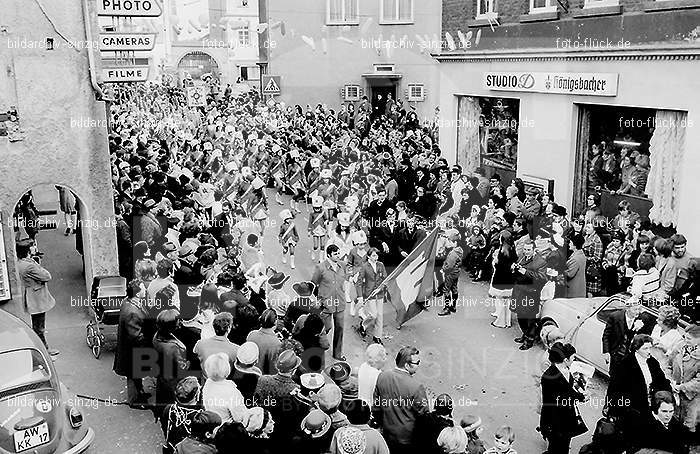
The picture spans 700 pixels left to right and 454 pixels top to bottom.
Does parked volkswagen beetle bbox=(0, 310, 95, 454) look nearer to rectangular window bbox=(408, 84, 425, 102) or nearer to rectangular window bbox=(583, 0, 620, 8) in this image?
rectangular window bbox=(583, 0, 620, 8)

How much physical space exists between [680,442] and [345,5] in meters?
27.8

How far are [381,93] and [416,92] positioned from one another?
5.53 ft

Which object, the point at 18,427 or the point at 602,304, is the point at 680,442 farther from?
the point at 18,427

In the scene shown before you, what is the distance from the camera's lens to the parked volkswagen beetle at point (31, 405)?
21.4 feet

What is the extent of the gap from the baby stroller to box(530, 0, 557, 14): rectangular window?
1113 centimetres

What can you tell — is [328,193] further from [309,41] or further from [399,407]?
[309,41]

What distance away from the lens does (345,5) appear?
31406mm

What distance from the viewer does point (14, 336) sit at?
7.23 meters

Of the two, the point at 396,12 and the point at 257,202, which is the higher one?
the point at 396,12

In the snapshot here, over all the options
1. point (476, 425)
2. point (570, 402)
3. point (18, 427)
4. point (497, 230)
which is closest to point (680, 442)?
point (570, 402)

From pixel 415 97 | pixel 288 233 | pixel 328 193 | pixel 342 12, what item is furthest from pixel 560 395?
pixel 342 12

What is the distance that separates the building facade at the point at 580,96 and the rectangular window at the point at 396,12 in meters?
11.4

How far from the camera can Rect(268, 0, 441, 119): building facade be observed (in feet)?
104

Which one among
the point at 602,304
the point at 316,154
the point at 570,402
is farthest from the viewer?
the point at 316,154
